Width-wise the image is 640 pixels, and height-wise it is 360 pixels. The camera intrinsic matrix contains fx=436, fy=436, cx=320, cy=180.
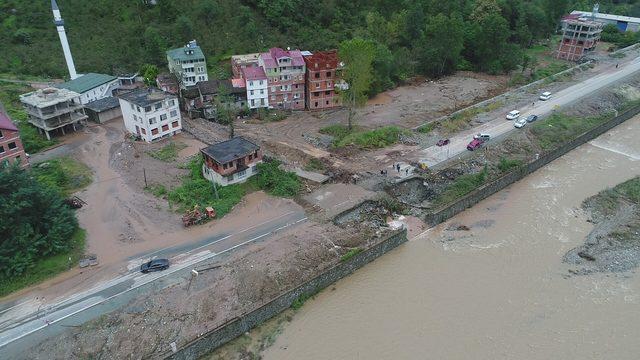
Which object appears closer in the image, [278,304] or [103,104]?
[278,304]

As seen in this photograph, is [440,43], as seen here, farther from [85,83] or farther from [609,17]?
[609,17]

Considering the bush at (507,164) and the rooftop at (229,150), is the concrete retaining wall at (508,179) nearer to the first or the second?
the bush at (507,164)

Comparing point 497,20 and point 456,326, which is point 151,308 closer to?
point 456,326

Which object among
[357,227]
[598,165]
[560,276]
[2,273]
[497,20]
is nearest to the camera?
[2,273]

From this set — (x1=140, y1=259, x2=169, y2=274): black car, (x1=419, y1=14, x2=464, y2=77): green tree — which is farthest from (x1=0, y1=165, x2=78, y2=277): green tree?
(x1=419, y1=14, x2=464, y2=77): green tree

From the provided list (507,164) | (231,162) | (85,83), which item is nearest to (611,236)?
(507,164)

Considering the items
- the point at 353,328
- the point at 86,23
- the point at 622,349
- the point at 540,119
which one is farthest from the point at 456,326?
the point at 86,23
